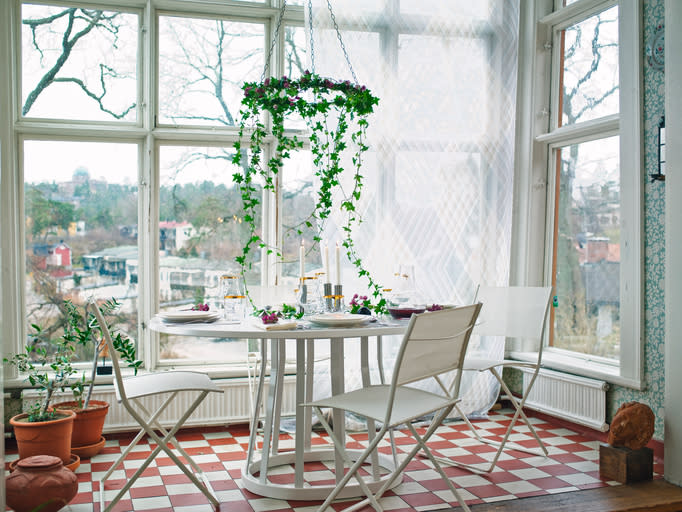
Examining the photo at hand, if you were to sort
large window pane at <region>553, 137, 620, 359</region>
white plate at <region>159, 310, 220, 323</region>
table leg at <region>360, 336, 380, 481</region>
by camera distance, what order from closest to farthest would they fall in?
white plate at <region>159, 310, 220, 323</region> → table leg at <region>360, 336, 380, 481</region> → large window pane at <region>553, 137, 620, 359</region>

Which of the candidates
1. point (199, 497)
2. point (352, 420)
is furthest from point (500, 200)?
point (199, 497)

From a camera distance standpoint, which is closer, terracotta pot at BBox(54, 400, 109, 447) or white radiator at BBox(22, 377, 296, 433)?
terracotta pot at BBox(54, 400, 109, 447)

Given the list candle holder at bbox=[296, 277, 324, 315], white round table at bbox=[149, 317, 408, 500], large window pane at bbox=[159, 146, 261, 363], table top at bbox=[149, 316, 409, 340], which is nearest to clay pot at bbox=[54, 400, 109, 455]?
large window pane at bbox=[159, 146, 261, 363]

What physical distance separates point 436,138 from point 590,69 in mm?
1154

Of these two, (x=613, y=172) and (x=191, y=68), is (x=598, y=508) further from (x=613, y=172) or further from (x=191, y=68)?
(x=191, y=68)

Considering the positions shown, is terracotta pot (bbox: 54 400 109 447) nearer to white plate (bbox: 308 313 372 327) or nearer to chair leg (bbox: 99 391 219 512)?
chair leg (bbox: 99 391 219 512)

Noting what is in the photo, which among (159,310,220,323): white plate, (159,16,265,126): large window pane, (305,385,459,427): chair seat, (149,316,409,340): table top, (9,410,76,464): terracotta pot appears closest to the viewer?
(305,385,459,427): chair seat

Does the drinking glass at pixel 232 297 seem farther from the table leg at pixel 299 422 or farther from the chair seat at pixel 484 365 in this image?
the chair seat at pixel 484 365

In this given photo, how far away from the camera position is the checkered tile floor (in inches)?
131

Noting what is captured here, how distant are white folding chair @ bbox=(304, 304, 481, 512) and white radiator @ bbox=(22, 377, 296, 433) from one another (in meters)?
1.65

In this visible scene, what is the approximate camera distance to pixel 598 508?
10.6ft

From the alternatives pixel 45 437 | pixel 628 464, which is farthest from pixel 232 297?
pixel 628 464

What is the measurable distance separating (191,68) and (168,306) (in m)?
1.68

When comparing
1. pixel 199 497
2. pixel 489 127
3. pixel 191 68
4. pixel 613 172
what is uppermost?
pixel 191 68
